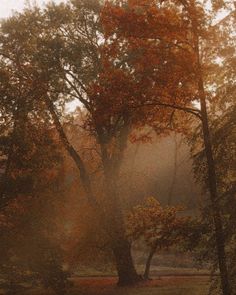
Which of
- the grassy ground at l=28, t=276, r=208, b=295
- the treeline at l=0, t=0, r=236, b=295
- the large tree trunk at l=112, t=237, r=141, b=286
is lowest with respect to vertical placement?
the grassy ground at l=28, t=276, r=208, b=295

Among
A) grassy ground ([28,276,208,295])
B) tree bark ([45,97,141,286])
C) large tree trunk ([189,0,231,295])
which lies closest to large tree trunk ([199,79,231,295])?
large tree trunk ([189,0,231,295])

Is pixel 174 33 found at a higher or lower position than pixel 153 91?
higher

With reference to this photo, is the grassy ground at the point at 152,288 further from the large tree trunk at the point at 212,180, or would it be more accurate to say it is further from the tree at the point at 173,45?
the tree at the point at 173,45

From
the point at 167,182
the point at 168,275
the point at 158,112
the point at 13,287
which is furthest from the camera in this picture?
the point at 167,182

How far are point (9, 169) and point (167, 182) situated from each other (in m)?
48.6

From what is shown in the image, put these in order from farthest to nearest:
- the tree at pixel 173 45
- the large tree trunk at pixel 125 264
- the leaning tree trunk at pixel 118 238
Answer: the large tree trunk at pixel 125 264 → the leaning tree trunk at pixel 118 238 → the tree at pixel 173 45

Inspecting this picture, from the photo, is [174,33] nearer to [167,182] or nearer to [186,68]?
[186,68]

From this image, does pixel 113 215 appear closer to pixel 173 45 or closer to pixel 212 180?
pixel 212 180

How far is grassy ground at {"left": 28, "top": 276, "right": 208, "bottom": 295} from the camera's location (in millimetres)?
21969

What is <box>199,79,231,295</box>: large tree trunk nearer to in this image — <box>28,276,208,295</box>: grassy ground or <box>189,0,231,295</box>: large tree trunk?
<box>189,0,231,295</box>: large tree trunk

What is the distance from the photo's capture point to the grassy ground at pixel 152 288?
21969 mm

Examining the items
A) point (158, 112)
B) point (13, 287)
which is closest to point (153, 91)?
point (158, 112)

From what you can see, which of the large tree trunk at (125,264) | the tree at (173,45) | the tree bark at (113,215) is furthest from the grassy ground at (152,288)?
the tree at (173,45)

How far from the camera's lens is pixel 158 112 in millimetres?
12594
